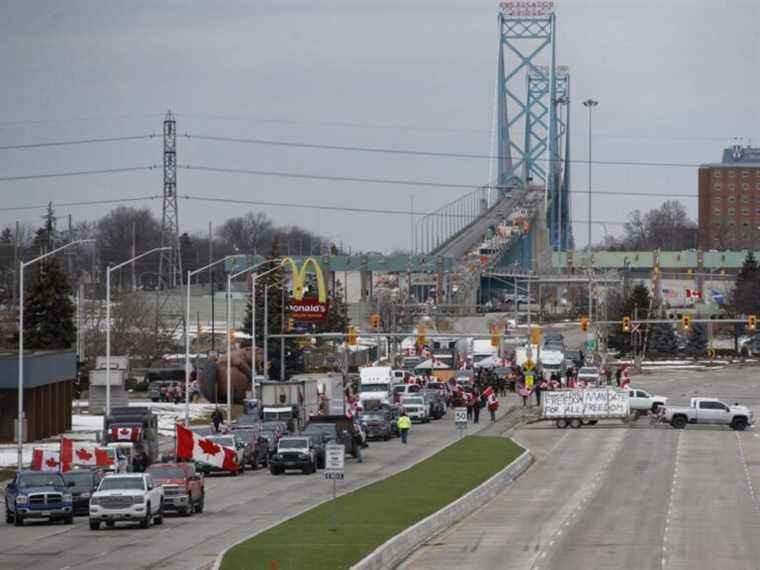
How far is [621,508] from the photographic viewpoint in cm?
4947

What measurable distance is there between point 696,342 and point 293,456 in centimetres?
9709

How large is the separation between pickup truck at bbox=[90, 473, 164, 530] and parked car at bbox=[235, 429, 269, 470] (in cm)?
1993

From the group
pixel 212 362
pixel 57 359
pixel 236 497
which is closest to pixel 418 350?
pixel 212 362

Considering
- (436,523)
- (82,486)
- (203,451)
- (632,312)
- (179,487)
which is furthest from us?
(632,312)

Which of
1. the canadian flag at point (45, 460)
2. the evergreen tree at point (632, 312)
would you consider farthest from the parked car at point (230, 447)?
the evergreen tree at point (632, 312)

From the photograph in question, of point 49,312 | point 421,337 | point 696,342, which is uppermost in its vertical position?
point 49,312

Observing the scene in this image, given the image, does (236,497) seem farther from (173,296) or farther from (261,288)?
(173,296)

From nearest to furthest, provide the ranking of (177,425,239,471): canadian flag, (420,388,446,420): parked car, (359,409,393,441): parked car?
(177,425,239,471): canadian flag < (359,409,393,441): parked car < (420,388,446,420): parked car

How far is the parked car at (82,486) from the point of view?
158 feet

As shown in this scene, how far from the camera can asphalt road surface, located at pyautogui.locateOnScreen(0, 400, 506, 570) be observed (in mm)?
36906

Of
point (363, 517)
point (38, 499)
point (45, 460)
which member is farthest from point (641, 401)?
point (38, 499)

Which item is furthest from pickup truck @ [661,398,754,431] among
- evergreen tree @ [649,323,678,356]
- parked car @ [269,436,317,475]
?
evergreen tree @ [649,323,678,356]

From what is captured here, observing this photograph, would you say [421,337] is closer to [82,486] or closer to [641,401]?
[641,401]

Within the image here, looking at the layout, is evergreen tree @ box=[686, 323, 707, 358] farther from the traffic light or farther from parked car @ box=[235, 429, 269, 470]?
parked car @ box=[235, 429, 269, 470]
